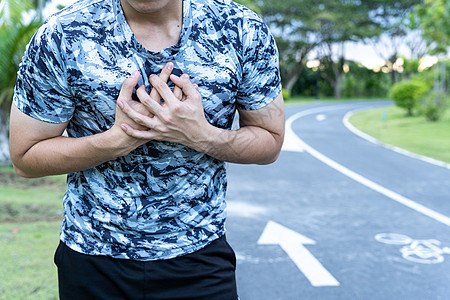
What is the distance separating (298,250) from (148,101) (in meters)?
3.86

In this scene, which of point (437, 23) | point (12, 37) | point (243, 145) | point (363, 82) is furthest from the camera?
point (363, 82)

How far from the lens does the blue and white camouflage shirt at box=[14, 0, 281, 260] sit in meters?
1.49

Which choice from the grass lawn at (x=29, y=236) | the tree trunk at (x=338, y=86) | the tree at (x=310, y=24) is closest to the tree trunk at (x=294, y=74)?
the tree at (x=310, y=24)

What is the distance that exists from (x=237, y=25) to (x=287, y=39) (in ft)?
153

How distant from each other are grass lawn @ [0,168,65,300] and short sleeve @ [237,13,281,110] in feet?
8.79

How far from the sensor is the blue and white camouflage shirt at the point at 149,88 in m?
1.49

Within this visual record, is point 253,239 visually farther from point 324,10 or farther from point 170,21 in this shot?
point 324,10

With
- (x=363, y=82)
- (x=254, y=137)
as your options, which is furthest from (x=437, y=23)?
(x=363, y=82)

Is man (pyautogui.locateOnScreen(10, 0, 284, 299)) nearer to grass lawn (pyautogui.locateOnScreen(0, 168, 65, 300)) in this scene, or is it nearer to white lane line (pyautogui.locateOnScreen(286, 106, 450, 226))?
grass lawn (pyautogui.locateOnScreen(0, 168, 65, 300))

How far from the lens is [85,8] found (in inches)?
59.7

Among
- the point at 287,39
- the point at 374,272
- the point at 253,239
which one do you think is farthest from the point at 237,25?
the point at 287,39

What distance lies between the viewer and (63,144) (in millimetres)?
1586

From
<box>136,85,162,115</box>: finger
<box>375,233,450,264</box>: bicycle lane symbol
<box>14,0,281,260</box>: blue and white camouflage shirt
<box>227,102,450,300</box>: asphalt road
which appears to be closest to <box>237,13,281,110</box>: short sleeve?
<box>14,0,281,260</box>: blue and white camouflage shirt

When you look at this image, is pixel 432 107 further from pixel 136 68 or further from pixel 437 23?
pixel 136 68
